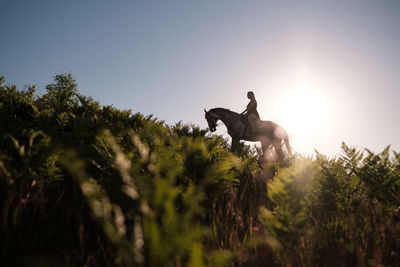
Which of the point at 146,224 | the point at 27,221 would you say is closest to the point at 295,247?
the point at 146,224

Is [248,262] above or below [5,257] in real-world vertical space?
below

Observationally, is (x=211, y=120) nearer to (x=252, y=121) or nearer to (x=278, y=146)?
(x=252, y=121)

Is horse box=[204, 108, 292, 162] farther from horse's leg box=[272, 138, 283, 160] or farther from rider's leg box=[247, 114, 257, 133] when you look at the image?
rider's leg box=[247, 114, 257, 133]

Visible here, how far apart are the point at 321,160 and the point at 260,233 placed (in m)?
2.02

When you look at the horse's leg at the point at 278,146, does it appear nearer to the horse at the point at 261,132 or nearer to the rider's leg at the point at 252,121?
the horse at the point at 261,132

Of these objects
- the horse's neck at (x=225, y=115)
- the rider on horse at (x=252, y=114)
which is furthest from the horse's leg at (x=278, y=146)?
the horse's neck at (x=225, y=115)

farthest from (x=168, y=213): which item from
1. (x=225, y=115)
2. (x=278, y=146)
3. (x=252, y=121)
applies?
(x=225, y=115)

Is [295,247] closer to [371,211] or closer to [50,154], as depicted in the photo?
[371,211]

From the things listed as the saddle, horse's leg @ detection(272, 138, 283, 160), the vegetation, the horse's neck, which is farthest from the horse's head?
the vegetation

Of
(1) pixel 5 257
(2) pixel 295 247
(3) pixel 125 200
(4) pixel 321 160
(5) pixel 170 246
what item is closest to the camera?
(5) pixel 170 246

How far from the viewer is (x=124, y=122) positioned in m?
6.85

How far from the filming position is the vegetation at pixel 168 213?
3.98 feet

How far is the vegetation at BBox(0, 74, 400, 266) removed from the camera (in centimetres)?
121

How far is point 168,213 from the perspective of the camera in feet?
4.07
